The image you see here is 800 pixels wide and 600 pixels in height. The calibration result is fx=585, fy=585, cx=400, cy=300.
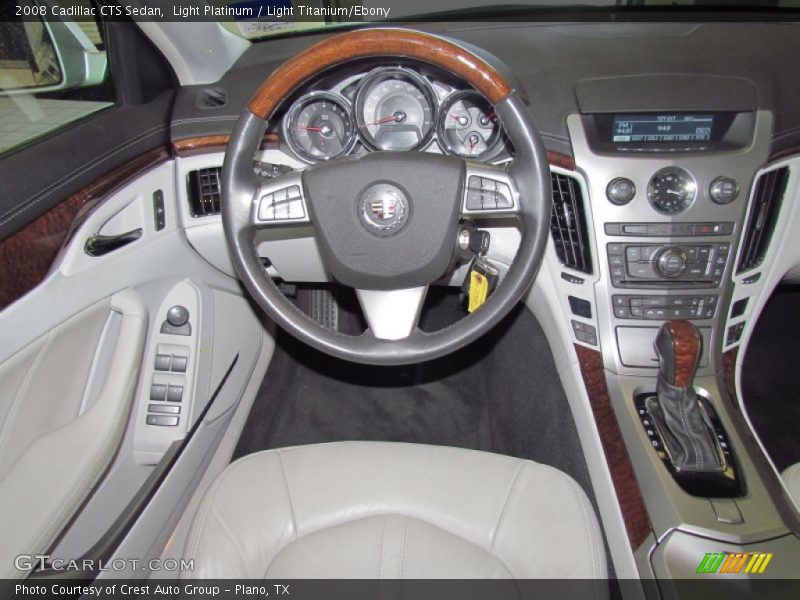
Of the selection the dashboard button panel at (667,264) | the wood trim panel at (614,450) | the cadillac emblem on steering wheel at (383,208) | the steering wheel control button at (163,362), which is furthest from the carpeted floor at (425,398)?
the cadillac emblem on steering wheel at (383,208)

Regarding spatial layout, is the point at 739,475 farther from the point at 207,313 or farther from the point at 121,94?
the point at 121,94

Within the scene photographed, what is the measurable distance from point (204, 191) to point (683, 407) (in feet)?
4.38

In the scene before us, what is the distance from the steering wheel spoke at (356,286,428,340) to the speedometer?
0.41m

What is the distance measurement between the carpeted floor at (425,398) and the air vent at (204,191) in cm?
82

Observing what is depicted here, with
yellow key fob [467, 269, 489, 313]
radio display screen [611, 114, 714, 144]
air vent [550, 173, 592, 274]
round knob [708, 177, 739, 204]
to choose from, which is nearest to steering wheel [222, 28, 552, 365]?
yellow key fob [467, 269, 489, 313]

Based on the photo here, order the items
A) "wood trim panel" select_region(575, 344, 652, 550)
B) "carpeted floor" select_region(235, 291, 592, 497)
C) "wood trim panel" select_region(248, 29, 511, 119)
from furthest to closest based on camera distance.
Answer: "carpeted floor" select_region(235, 291, 592, 497) → "wood trim panel" select_region(575, 344, 652, 550) → "wood trim panel" select_region(248, 29, 511, 119)

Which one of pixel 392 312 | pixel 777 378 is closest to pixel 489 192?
pixel 392 312

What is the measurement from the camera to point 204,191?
1.59m

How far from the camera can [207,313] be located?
1.75 m

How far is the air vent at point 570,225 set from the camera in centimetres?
150

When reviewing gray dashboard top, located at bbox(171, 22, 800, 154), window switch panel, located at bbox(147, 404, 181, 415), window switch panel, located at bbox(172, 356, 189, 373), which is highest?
gray dashboard top, located at bbox(171, 22, 800, 154)

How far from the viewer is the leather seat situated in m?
1.11

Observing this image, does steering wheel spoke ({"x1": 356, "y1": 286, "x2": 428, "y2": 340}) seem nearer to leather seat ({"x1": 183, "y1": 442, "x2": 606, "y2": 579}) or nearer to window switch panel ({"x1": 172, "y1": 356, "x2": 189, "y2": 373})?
leather seat ({"x1": 183, "y1": 442, "x2": 606, "y2": 579})

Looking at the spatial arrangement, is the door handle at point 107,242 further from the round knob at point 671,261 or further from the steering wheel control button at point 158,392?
the round knob at point 671,261
